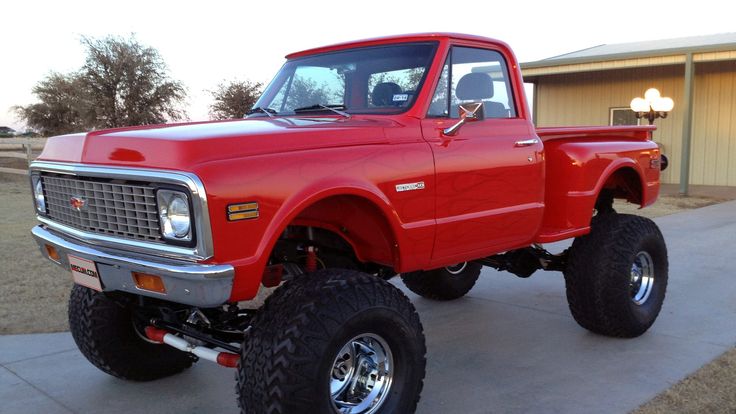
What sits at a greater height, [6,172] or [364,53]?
[364,53]

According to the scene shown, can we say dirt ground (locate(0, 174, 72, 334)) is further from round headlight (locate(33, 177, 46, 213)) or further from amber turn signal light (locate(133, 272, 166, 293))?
amber turn signal light (locate(133, 272, 166, 293))

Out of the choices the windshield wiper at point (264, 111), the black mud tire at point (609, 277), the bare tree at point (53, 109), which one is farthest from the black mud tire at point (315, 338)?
the bare tree at point (53, 109)

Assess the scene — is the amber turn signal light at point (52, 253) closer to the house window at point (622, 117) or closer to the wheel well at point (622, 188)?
the wheel well at point (622, 188)

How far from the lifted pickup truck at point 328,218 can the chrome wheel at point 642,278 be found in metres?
0.05

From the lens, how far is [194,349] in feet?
10.0

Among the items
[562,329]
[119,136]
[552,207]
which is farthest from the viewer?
[562,329]

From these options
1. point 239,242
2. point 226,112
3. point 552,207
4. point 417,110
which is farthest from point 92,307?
point 226,112

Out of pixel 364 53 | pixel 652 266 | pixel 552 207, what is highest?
pixel 364 53

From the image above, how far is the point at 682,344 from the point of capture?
439 cm

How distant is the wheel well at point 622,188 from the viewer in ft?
16.1

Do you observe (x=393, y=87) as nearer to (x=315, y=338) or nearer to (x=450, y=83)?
(x=450, y=83)

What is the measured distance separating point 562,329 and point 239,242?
3115 millimetres

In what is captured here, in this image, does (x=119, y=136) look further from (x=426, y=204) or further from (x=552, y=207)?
(x=552, y=207)

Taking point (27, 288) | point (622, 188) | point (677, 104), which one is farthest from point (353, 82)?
point (677, 104)
